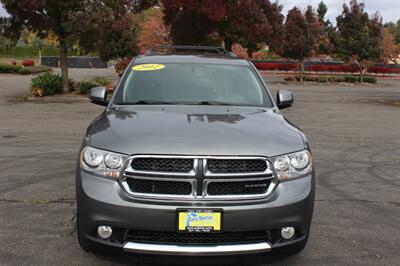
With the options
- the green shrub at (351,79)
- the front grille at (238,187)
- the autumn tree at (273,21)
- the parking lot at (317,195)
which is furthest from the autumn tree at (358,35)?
the front grille at (238,187)

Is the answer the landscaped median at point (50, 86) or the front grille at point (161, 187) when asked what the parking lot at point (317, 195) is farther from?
the landscaped median at point (50, 86)

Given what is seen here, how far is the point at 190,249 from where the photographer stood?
3322 mm

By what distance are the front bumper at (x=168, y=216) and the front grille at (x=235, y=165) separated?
0.68 ft

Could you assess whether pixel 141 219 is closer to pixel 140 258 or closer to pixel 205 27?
pixel 140 258

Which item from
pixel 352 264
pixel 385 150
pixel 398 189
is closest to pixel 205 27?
pixel 385 150

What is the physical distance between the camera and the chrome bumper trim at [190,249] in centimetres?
331

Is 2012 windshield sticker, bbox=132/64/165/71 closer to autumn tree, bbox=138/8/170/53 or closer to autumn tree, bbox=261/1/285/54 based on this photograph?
autumn tree, bbox=261/1/285/54

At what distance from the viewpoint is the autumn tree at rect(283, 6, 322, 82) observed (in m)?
32.4

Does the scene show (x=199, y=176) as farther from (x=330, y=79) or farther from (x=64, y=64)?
(x=330, y=79)

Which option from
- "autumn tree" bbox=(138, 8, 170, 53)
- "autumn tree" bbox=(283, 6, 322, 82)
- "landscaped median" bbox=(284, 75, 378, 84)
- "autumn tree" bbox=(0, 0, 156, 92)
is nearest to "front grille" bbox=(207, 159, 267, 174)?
"autumn tree" bbox=(0, 0, 156, 92)

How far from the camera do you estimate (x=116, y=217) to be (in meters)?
3.33

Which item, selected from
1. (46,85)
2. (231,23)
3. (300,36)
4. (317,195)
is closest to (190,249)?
(317,195)

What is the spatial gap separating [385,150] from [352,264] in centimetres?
592

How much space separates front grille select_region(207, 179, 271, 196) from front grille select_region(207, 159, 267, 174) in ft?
0.27
